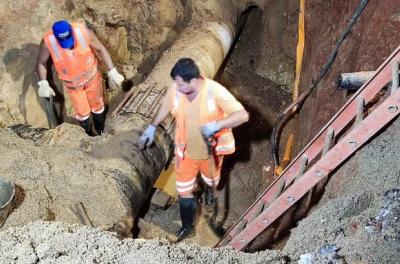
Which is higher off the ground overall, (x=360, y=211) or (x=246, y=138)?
(x=360, y=211)

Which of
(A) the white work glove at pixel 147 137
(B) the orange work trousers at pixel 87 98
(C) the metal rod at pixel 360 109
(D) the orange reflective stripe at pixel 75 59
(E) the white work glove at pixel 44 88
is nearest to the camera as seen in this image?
(C) the metal rod at pixel 360 109

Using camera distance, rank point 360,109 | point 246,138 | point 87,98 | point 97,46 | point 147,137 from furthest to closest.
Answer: point 246,138 < point 87,98 < point 97,46 < point 147,137 < point 360,109

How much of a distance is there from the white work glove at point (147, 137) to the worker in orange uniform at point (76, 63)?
1.06m

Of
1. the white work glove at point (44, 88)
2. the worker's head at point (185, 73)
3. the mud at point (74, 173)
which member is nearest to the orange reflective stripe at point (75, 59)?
the white work glove at point (44, 88)

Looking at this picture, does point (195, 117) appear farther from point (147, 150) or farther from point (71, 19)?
point (71, 19)

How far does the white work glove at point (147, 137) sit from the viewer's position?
3.87 m

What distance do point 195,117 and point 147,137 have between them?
59 centimetres

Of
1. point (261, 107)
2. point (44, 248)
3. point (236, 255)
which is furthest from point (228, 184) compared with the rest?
point (44, 248)

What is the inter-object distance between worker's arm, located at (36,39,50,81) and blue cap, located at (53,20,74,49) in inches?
8.1

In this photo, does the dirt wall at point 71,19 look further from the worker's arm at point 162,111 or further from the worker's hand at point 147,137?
the worker's arm at point 162,111

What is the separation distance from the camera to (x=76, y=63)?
443 centimetres

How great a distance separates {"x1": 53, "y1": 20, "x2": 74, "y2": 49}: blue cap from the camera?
4.04 meters

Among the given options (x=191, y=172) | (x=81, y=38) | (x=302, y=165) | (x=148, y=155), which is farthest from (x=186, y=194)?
(x=81, y=38)

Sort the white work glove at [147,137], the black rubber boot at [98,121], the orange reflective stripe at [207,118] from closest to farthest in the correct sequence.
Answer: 1. the orange reflective stripe at [207,118]
2. the white work glove at [147,137]
3. the black rubber boot at [98,121]
